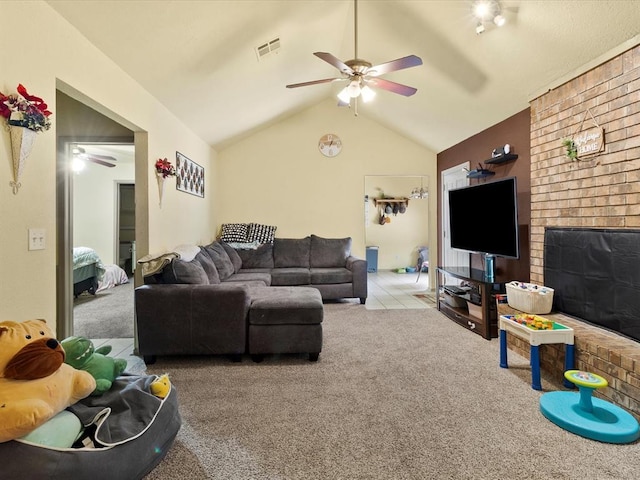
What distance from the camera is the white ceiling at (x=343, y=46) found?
218 centimetres

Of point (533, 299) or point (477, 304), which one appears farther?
point (477, 304)

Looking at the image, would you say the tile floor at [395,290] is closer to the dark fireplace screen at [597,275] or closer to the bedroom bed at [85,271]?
the dark fireplace screen at [597,275]

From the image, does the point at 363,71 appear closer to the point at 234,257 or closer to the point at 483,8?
the point at 483,8

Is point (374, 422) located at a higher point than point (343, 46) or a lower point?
lower

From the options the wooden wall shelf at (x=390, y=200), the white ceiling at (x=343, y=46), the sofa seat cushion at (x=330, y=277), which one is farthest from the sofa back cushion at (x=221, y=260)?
the wooden wall shelf at (x=390, y=200)

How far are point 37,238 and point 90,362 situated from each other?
0.71m

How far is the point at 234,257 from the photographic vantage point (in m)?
4.81

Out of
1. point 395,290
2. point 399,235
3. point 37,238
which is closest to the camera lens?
point 37,238

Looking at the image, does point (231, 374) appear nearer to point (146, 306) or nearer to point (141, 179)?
point (146, 306)

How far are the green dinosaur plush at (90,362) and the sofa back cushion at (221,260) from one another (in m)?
2.31

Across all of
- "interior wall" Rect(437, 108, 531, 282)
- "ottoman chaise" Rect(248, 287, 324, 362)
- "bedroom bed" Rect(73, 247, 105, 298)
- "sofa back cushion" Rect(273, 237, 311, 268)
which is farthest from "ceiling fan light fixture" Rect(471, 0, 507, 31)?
"bedroom bed" Rect(73, 247, 105, 298)

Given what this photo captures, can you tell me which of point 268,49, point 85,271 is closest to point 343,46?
point 268,49

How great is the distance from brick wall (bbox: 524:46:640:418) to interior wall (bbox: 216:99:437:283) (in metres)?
2.74

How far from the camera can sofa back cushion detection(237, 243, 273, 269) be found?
16.6 feet
